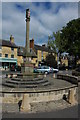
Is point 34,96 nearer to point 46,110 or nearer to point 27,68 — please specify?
point 46,110

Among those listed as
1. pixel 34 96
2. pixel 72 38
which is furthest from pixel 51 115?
pixel 72 38

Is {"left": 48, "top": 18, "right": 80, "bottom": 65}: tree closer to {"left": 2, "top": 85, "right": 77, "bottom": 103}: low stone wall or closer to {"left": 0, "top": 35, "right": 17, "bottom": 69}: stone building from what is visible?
{"left": 0, "top": 35, "right": 17, "bottom": 69}: stone building

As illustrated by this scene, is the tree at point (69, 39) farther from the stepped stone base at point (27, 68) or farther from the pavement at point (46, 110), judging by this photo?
the pavement at point (46, 110)

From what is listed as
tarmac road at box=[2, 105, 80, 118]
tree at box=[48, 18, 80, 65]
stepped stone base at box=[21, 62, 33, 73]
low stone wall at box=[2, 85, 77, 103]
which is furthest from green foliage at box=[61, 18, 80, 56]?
tarmac road at box=[2, 105, 80, 118]

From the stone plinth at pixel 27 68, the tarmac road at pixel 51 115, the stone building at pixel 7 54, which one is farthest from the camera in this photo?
the stone building at pixel 7 54

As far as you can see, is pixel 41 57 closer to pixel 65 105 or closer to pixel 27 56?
pixel 27 56

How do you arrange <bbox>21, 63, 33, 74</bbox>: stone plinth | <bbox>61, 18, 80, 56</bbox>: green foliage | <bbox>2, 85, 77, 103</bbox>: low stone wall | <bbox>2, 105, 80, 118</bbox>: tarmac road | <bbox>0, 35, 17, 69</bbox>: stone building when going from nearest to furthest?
<bbox>2, 105, 80, 118</bbox>: tarmac road, <bbox>2, 85, 77, 103</bbox>: low stone wall, <bbox>21, 63, 33, 74</bbox>: stone plinth, <bbox>61, 18, 80, 56</bbox>: green foliage, <bbox>0, 35, 17, 69</bbox>: stone building

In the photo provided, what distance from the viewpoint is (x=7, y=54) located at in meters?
39.9

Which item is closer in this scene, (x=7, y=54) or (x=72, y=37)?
(x=72, y=37)

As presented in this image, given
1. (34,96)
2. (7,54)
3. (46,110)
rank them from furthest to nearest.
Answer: (7,54) → (34,96) → (46,110)

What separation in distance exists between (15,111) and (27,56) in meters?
5.83

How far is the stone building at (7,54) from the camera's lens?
3859cm

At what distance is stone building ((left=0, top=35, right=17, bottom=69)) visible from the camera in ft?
127

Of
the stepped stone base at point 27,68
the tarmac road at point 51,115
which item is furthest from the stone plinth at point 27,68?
the tarmac road at point 51,115
